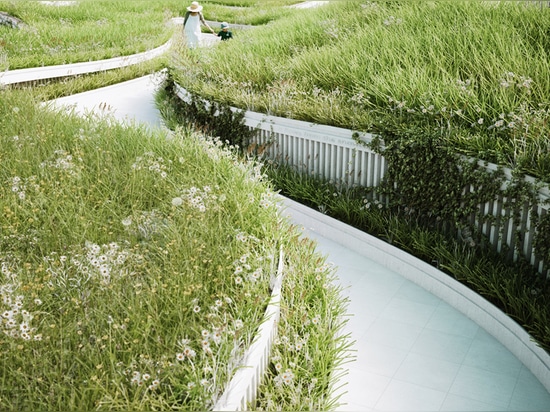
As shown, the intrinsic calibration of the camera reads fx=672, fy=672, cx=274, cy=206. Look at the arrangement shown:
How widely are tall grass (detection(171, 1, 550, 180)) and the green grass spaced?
5.92 feet

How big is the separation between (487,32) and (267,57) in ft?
11.4

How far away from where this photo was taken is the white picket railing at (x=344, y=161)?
5.85 metres

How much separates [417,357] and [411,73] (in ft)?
13.7

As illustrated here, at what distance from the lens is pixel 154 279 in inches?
181

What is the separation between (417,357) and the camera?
5.25 metres

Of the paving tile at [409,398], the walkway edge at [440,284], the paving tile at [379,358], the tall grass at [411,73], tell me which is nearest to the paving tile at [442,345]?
the paving tile at [379,358]

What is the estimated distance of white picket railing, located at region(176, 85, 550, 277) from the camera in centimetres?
585

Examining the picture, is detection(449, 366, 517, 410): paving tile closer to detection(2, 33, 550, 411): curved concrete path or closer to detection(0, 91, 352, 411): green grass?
detection(2, 33, 550, 411): curved concrete path

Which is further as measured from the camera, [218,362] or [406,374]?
[406,374]

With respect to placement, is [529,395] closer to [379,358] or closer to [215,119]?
[379,358]

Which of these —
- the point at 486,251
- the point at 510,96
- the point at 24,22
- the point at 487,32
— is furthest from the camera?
the point at 24,22

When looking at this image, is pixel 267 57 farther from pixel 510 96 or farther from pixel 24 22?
pixel 24 22

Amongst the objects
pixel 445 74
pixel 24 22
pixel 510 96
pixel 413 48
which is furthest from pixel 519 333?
pixel 24 22

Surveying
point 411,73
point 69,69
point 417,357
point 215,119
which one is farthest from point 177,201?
point 69,69
